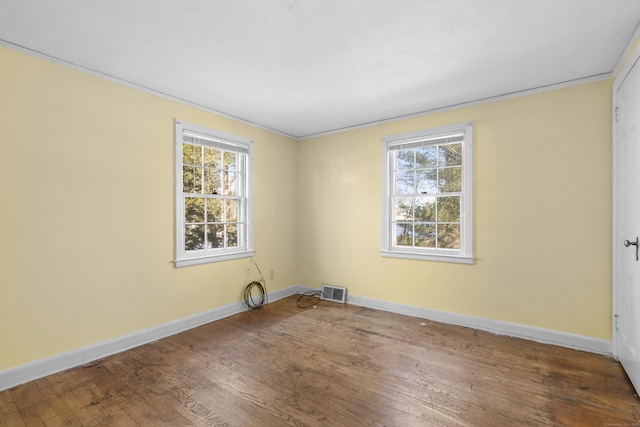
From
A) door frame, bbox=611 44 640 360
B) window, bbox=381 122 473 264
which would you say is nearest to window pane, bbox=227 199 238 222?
window, bbox=381 122 473 264

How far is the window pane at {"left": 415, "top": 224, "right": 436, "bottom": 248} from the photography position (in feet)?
12.9

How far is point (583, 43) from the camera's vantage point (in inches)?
93.7

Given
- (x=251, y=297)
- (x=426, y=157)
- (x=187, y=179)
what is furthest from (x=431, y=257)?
(x=187, y=179)

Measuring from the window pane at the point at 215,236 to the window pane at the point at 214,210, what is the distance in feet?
0.29

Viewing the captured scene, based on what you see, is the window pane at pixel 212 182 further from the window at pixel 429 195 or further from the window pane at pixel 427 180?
the window pane at pixel 427 180

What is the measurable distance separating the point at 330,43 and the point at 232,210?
2.58 m

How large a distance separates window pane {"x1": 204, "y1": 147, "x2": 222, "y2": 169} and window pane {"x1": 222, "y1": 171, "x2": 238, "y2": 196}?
0.17 m

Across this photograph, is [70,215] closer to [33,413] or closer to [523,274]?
[33,413]

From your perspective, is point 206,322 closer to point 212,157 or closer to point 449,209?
point 212,157

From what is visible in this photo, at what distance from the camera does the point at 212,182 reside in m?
3.94

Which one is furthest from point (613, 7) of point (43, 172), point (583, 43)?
point (43, 172)

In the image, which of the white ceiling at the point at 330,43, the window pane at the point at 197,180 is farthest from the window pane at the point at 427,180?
the window pane at the point at 197,180

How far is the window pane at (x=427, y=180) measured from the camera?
12.8ft

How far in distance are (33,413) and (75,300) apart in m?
0.91
